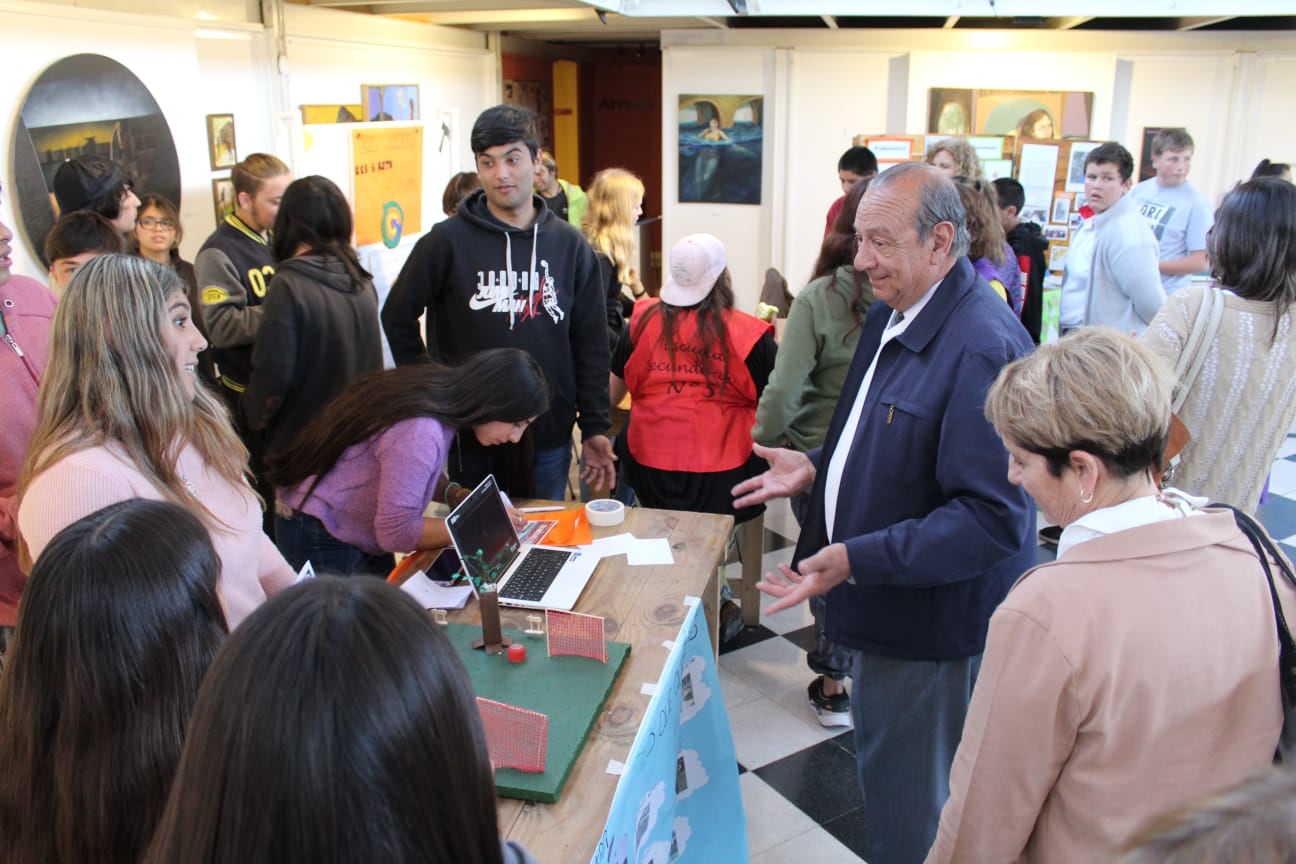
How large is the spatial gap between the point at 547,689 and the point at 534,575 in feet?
1.69

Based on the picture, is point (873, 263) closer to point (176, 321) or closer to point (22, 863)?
point (176, 321)

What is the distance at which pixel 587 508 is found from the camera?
2549 millimetres

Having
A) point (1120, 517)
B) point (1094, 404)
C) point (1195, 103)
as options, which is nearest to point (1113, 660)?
point (1120, 517)

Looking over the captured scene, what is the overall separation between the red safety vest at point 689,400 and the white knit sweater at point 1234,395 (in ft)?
3.86

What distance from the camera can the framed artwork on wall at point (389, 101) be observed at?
211 inches

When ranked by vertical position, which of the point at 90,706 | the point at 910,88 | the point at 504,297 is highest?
the point at 910,88

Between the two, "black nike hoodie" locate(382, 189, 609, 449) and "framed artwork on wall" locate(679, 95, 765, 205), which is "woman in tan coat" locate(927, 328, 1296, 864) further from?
"framed artwork on wall" locate(679, 95, 765, 205)

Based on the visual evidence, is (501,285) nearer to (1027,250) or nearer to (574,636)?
(574,636)

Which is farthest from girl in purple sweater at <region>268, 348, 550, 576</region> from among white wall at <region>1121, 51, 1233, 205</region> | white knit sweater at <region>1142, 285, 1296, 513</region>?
white wall at <region>1121, 51, 1233, 205</region>

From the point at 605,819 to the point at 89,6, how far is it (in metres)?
3.43

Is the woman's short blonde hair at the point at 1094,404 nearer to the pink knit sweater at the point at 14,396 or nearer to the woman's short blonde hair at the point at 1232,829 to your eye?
the woman's short blonde hair at the point at 1232,829

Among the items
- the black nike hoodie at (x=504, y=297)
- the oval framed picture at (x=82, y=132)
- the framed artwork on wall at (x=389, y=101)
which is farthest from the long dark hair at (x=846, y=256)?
the framed artwork on wall at (x=389, y=101)

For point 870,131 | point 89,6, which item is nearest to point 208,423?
point 89,6

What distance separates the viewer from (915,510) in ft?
5.87
